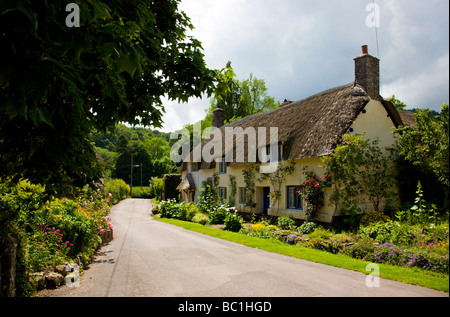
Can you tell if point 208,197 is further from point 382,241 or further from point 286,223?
point 382,241

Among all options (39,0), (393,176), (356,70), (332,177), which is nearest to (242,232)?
(332,177)

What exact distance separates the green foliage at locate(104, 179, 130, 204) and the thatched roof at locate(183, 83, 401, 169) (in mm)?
25542

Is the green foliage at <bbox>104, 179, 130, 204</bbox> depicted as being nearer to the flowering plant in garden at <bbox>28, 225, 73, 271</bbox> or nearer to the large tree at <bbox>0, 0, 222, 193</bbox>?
the flowering plant in garden at <bbox>28, 225, 73, 271</bbox>

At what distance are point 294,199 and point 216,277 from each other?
10.2 meters

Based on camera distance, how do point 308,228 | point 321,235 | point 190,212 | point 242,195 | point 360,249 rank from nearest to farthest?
point 360,249
point 321,235
point 308,228
point 242,195
point 190,212

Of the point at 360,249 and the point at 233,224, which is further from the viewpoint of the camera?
the point at 233,224

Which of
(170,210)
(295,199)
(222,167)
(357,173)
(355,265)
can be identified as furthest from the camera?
(170,210)

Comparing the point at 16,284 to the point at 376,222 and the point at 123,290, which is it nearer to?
the point at 123,290

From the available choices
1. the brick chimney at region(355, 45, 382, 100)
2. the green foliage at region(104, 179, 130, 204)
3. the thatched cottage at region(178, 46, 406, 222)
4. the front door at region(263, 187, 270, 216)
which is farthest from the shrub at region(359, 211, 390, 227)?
the green foliage at region(104, 179, 130, 204)

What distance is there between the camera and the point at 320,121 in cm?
1581

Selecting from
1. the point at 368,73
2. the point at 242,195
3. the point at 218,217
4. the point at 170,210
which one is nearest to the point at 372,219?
the point at 368,73

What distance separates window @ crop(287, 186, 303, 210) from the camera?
52.1 ft

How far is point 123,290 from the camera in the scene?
6074 mm

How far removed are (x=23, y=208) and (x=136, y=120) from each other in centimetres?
321
